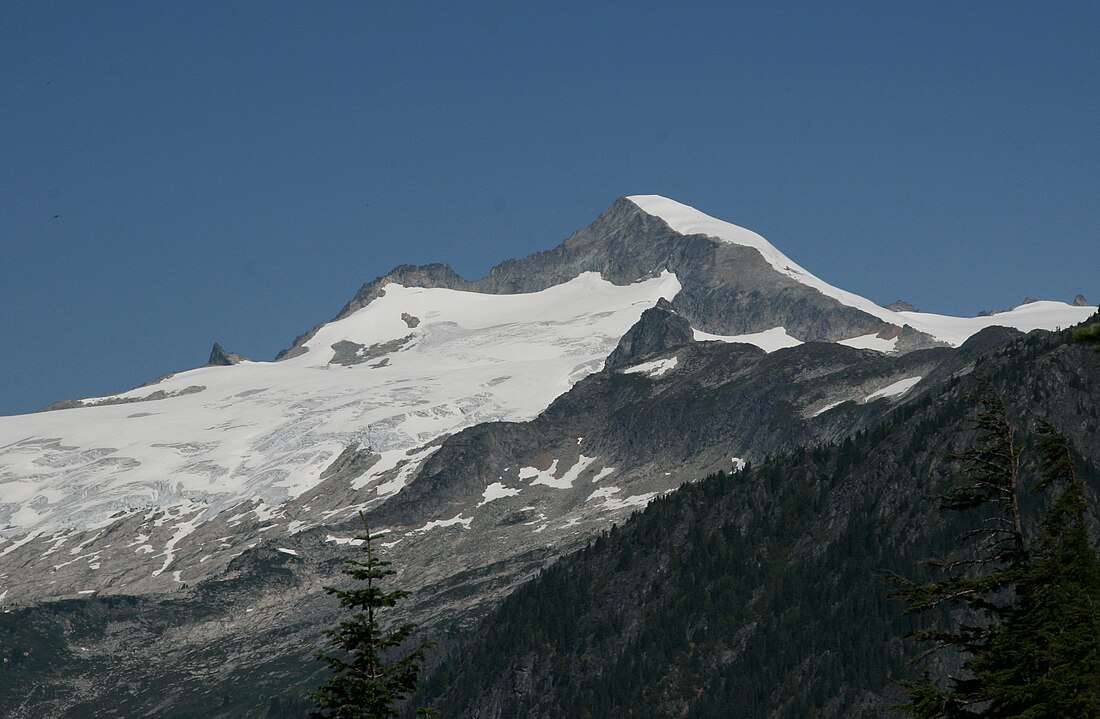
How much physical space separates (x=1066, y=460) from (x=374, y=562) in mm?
20521

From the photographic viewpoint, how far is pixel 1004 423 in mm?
49000

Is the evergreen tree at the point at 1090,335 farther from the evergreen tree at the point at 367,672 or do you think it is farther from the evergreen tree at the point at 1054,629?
the evergreen tree at the point at 367,672

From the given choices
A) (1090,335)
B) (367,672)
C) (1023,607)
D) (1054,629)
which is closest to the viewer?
(1090,335)

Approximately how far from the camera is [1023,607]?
157 feet

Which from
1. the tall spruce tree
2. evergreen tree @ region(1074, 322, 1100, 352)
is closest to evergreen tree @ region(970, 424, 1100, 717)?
the tall spruce tree

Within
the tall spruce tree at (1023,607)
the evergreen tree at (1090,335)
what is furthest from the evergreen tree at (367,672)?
the evergreen tree at (1090,335)

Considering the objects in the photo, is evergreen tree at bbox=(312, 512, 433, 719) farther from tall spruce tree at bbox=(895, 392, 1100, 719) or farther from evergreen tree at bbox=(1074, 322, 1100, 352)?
evergreen tree at bbox=(1074, 322, 1100, 352)

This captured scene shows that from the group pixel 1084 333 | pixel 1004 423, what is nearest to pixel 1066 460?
pixel 1004 423

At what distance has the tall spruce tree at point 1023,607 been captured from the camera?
44469mm

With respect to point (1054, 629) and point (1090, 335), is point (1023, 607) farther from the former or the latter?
point (1090, 335)

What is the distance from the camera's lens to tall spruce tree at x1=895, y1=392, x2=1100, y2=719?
146 feet

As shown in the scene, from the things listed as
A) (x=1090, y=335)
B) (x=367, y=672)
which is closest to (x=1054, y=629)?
(x=1090, y=335)

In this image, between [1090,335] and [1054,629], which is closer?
[1090,335]

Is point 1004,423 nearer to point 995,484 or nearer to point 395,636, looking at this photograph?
point 995,484
